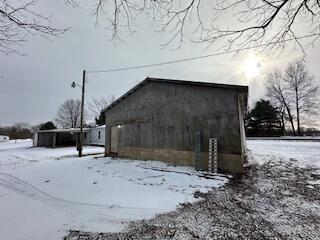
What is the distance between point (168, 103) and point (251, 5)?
6.98 m

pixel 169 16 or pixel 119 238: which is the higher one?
pixel 169 16

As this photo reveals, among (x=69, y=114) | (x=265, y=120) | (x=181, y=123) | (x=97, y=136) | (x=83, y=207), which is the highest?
(x=69, y=114)

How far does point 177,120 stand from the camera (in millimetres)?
9570

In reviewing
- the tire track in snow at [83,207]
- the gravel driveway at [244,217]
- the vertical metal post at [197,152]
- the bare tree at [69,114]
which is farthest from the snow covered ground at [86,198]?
the bare tree at [69,114]

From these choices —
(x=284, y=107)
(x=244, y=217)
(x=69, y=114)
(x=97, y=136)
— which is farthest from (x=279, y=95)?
(x=69, y=114)

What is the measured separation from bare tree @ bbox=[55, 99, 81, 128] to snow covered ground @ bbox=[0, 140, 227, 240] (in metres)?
43.1

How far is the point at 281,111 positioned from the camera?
33.1 m

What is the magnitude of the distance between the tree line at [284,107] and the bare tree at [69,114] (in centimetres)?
3853

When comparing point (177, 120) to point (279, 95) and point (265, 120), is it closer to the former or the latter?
point (265, 120)

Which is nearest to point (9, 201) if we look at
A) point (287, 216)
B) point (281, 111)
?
point (287, 216)

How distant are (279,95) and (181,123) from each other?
30.7 m

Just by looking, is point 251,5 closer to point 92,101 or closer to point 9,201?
point 9,201

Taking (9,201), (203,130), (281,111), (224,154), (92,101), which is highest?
(92,101)

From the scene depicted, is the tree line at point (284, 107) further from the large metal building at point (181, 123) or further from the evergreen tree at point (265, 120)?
the large metal building at point (181, 123)
